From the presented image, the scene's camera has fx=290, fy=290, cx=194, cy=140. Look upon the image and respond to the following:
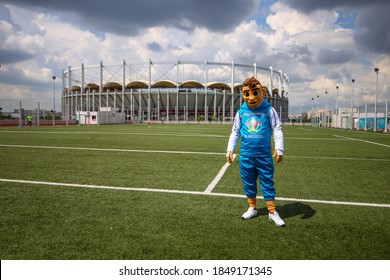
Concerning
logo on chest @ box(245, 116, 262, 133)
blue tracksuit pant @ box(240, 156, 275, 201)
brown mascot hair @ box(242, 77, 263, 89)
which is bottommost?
blue tracksuit pant @ box(240, 156, 275, 201)

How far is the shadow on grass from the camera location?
3.86 meters

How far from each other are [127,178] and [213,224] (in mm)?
2988

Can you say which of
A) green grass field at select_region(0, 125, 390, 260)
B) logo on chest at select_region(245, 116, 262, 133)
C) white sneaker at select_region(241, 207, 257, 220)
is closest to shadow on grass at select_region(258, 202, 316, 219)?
green grass field at select_region(0, 125, 390, 260)

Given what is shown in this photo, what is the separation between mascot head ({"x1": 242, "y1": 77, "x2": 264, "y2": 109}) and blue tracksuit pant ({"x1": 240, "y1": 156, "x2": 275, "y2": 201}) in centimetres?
74

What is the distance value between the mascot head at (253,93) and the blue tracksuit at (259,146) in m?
0.09

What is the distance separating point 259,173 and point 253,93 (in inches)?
42.4

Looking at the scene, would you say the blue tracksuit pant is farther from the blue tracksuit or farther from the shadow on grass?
the shadow on grass

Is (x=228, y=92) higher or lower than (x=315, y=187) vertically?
higher

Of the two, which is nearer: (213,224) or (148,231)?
(148,231)

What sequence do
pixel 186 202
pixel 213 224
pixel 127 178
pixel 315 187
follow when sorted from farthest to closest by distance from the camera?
pixel 127 178, pixel 315 187, pixel 186 202, pixel 213 224

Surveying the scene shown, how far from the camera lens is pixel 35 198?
14.6ft

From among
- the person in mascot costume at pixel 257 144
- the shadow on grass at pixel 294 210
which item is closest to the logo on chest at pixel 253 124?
the person in mascot costume at pixel 257 144
